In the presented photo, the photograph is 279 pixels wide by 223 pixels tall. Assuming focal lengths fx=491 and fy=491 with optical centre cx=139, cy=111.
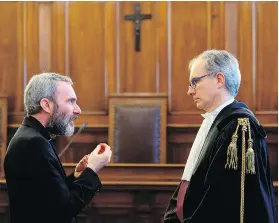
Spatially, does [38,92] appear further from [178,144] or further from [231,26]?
[231,26]

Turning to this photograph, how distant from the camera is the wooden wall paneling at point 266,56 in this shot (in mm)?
5453

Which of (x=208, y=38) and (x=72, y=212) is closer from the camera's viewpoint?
(x=72, y=212)

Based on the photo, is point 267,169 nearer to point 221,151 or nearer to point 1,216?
point 221,151

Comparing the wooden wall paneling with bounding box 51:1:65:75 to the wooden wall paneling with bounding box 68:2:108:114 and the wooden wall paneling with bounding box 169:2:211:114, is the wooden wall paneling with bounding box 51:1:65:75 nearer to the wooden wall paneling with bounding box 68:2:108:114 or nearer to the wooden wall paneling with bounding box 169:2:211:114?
the wooden wall paneling with bounding box 68:2:108:114

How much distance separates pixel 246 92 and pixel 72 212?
3889 millimetres

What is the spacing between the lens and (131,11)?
559cm

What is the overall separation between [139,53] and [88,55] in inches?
23.1

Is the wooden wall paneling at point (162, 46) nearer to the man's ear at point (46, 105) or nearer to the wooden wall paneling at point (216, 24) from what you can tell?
the wooden wall paneling at point (216, 24)

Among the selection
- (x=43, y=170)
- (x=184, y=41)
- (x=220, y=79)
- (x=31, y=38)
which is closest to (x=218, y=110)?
(x=220, y=79)

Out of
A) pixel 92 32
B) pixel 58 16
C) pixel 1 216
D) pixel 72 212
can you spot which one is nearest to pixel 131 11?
pixel 92 32

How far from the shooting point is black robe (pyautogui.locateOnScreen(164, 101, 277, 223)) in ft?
6.36

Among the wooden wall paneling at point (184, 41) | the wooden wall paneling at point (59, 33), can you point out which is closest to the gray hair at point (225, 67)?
the wooden wall paneling at point (184, 41)

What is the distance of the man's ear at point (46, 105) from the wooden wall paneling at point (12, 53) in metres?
3.67

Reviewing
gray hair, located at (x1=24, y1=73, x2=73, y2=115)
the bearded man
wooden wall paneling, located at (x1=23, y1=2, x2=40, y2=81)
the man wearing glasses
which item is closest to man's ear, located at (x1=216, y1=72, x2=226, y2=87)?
the man wearing glasses
